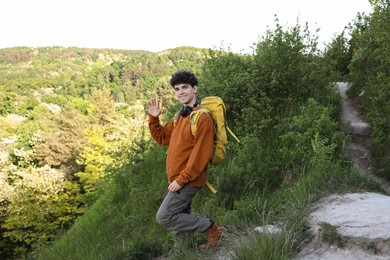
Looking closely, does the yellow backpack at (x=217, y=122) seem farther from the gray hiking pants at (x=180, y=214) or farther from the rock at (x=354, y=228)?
the rock at (x=354, y=228)

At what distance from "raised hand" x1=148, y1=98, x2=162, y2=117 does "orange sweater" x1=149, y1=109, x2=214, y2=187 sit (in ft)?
0.98

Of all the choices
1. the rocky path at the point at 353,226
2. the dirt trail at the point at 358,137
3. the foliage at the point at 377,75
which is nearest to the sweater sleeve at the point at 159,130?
the rocky path at the point at 353,226

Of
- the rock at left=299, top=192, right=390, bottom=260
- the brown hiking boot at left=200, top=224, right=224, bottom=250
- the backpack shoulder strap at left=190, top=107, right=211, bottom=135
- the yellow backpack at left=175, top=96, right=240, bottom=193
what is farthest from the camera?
the brown hiking boot at left=200, top=224, right=224, bottom=250

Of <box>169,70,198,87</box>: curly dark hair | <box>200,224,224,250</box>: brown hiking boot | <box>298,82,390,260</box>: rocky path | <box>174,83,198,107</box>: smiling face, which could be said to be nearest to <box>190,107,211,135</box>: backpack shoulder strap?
<box>174,83,198,107</box>: smiling face

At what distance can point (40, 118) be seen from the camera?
45.6 metres

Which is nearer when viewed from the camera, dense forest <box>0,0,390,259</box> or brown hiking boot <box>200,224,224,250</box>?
brown hiking boot <box>200,224,224,250</box>

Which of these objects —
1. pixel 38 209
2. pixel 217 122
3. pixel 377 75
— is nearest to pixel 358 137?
pixel 377 75

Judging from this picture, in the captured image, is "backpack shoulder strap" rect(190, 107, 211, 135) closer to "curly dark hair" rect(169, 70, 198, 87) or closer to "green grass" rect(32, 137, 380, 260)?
"curly dark hair" rect(169, 70, 198, 87)

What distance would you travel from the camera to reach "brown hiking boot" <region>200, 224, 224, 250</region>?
3.36 meters

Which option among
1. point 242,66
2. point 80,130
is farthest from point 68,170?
point 242,66

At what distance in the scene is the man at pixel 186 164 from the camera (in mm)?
3078

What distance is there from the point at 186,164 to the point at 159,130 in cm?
63

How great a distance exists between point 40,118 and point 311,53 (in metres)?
45.0

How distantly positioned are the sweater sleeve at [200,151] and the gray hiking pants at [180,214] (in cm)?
20
